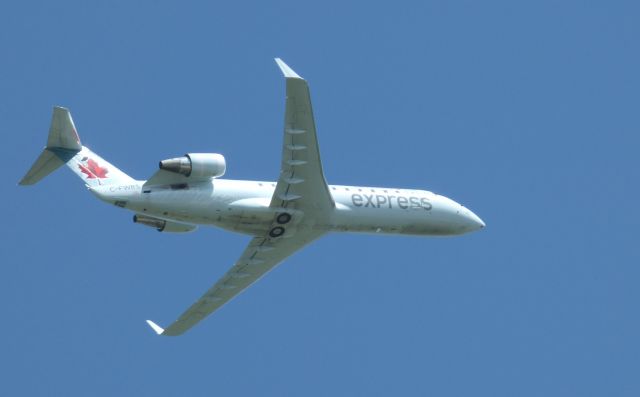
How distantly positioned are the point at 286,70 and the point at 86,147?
8951 mm

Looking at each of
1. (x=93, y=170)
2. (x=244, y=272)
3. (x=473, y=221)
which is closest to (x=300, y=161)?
(x=93, y=170)

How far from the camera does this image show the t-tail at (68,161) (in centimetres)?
4519

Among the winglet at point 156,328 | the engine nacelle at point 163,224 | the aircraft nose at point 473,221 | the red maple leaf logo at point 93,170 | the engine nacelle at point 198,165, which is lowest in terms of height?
the winglet at point 156,328

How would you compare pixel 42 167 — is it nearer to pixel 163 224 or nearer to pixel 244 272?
pixel 163 224

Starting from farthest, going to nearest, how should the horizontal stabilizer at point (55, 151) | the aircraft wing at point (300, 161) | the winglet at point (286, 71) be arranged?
the horizontal stabilizer at point (55, 151) < the aircraft wing at point (300, 161) < the winglet at point (286, 71)

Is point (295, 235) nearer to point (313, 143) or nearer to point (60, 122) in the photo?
point (313, 143)

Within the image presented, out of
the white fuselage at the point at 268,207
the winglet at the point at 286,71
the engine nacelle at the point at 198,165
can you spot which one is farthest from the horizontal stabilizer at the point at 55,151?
the winglet at the point at 286,71

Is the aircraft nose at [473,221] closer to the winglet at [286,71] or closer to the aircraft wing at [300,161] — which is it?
the aircraft wing at [300,161]

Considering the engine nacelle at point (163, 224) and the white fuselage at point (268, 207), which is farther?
the engine nacelle at point (163, 224)

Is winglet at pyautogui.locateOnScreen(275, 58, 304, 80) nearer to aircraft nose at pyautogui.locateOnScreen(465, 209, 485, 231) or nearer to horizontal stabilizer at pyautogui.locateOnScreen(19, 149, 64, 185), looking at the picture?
horizontal stabilizer at pyautogui.locateOnScreen(19, 149, 64, 185)

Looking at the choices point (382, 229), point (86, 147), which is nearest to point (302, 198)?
point (382, 229)

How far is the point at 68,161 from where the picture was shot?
4556cm

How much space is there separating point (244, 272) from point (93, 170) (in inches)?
314

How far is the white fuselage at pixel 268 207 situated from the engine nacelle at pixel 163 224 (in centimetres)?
126
